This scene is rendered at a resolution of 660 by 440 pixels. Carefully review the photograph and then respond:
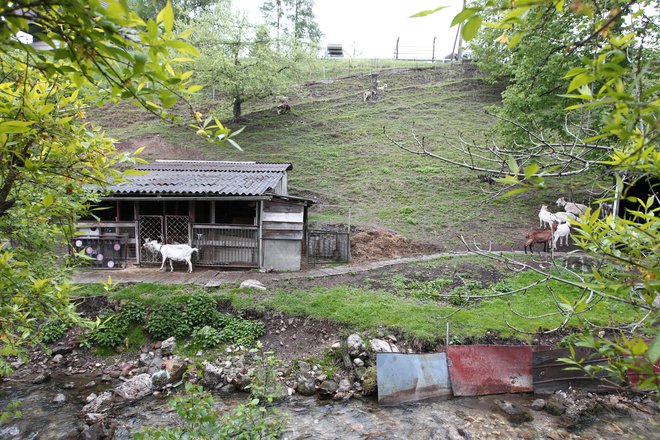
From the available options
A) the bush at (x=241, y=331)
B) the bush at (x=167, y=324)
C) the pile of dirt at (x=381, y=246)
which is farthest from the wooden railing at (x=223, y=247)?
the pile of dirt at (x=381, y=246)

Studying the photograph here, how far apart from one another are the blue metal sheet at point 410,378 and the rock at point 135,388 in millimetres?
4301

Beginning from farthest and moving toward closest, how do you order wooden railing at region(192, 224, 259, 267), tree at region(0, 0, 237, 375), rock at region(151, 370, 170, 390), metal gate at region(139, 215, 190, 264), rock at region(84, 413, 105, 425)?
1. metal gate at region(139, 215, 190, 264)
2. wooden railing at region(192, 224, 259, 267)
3. rock at region(151, 370, 170, 390)
4. rock at region(84, 413, 105, 425)
5. tree at region(0, 0, 237, 375)

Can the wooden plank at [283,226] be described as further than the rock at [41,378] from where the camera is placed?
Yes

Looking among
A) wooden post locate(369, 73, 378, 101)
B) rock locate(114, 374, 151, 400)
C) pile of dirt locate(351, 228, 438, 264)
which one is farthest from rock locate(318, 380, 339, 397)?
wooden post locate(369, 73, 378, 101)

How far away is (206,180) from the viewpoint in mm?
12844

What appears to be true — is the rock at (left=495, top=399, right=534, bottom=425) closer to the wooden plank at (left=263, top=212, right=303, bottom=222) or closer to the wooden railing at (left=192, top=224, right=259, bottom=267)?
the wooden plank at (left=263, top=212, right=303, bottom=222)

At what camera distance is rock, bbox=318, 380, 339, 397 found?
7.09 metres

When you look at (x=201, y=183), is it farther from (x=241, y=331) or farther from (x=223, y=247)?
(x=241, y=331)

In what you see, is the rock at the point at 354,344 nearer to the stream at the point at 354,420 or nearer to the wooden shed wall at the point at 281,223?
the stream at the point at 354,420

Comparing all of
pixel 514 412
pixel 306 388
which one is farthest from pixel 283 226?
pixel 514 412

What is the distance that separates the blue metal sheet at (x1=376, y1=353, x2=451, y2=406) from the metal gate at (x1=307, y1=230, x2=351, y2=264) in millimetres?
6322

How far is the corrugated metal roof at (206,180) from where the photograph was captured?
11337mm

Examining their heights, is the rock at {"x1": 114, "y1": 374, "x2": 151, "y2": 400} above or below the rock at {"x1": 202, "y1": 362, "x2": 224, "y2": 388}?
below

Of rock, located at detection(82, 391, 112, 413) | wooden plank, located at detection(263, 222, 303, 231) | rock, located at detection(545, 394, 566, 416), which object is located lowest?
rock, located at detection(82, 391, 112, 413)
